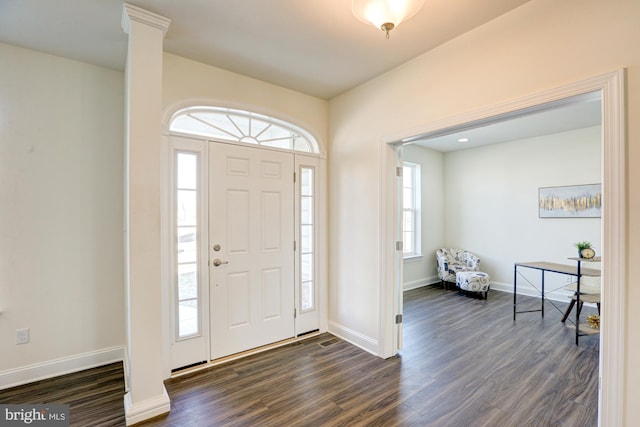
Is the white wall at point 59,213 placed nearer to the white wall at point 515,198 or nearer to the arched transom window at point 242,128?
the arched transom window at point 242,128

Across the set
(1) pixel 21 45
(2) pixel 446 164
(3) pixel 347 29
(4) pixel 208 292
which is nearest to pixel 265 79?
(3) pixel 347 29

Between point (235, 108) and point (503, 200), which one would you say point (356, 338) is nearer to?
point (235, 108)

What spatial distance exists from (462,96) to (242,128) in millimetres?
2072

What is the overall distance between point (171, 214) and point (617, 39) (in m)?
3.23

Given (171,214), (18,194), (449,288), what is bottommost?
(449,288)

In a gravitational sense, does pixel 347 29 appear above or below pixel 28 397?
above

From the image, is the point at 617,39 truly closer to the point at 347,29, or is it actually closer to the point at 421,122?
the point at 421,122

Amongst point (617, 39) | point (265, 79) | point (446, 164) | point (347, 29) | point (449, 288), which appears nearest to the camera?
point (617, 39)

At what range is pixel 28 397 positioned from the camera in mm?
2248

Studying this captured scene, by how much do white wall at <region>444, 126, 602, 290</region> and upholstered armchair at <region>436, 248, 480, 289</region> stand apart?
30 centimetres

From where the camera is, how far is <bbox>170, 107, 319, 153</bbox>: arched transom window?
276 cm

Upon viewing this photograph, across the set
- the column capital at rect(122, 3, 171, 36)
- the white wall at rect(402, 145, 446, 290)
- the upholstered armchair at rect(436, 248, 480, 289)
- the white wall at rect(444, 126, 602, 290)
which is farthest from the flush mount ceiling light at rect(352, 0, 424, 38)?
the upholstered armchair at rect(436, 248, 480, 289)

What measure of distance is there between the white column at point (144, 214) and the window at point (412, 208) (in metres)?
4.75

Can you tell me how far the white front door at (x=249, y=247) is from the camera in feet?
9.21
